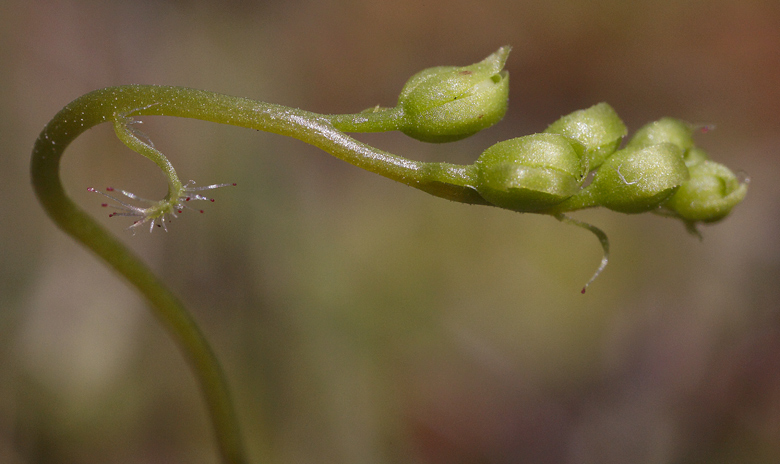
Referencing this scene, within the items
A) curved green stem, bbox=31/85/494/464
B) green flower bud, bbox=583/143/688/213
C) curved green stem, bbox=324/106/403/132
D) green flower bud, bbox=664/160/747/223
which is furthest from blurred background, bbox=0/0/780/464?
green flower bud, bbox=583/143/688/213

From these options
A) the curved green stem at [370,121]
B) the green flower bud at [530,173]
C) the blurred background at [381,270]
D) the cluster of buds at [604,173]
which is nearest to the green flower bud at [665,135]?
the cluster of buds at [604,173]

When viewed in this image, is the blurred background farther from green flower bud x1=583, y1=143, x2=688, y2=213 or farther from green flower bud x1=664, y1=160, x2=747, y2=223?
green flower bud x1=583, y1=143, x2=688, y2=213

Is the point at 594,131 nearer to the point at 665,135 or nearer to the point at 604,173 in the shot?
the point at 604,173

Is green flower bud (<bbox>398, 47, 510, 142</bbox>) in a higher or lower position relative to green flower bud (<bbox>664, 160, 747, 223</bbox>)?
higher

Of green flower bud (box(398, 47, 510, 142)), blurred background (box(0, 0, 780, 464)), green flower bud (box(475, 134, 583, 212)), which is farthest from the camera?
blurred background (box(0, 0, 780, 464))

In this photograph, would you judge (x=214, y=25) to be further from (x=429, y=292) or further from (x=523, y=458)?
(x=523, y=458)

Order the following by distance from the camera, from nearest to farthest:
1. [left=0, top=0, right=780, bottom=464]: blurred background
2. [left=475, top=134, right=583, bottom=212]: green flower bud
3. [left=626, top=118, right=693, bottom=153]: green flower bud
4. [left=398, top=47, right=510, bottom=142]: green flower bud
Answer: [left=475, top=134, right=583, bottom=212]: green flower bud → [left=398, top=47, right=510, bottom=142]: green flower bud → [left=626, top=118, right=693, bottom=153]: green flower bud → [left=0, top=0, right=780, bottom=464]: blurred background
